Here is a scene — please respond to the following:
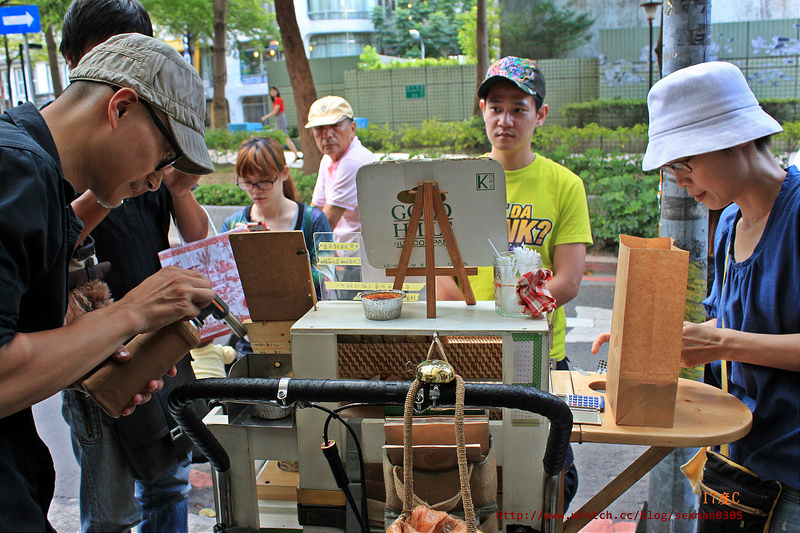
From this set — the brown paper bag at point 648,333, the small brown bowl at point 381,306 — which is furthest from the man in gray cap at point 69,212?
the brown paper bag at point 648,333

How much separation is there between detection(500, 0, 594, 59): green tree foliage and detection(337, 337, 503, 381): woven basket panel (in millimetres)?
17657

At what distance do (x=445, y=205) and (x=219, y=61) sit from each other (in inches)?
648

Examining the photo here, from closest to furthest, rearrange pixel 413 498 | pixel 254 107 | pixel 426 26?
pixel 413 498 < pixel 426 26 < pixel 254 107

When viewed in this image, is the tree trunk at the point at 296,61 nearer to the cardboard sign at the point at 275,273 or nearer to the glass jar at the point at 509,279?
the cardboard sign at the point at 275,273

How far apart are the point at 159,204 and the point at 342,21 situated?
42267 millimetres

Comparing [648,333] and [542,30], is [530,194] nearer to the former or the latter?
[648,333]

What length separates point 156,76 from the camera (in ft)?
→ 4.54

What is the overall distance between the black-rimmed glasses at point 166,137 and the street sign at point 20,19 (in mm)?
9715

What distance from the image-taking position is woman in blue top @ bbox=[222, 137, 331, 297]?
10.5ft

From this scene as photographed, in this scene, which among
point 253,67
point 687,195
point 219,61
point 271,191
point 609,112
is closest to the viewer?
point 687,195

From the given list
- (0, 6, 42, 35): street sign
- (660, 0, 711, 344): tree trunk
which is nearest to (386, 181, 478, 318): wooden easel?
(660, 0, 711, 344): tree trunk

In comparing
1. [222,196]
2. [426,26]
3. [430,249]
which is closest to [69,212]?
[430,249]

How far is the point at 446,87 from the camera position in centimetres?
2234

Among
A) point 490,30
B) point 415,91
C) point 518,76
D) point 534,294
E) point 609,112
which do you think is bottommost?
point 534,294
